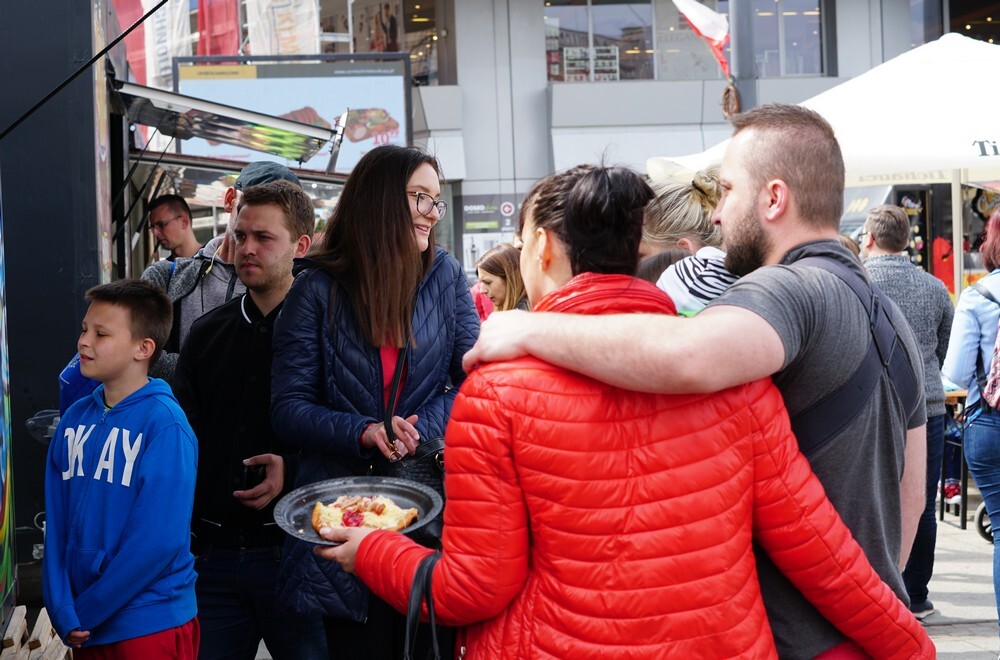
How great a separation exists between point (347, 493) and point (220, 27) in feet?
53.1

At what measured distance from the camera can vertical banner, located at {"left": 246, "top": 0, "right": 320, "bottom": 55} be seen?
16172mm

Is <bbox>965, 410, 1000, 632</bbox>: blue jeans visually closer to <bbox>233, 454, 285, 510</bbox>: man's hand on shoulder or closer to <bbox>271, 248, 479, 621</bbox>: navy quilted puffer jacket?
<bbox>271, 248, 479, 621</bbox>: navy quilted puffer jacket

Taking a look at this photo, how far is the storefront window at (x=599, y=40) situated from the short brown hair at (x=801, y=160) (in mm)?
22539

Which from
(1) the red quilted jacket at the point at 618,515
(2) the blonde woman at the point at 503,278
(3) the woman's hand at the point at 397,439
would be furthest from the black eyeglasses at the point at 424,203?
(2) the blonde woman at the point at 503,278

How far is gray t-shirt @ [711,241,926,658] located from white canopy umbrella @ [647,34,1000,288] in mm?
4031

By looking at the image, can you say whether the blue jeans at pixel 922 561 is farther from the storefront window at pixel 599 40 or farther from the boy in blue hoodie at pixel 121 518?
the storefront window at pixel 599 40

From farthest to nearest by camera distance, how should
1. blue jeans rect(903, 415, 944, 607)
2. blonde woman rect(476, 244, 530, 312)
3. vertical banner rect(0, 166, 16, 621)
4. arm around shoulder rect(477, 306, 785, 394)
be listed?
blonde woman rect(476, 244, 530, 312) < blue jeans rect(903, 415, 944, 607) < vertical banner rect(0, 166, 16, 621) < arm around shoulder rect(477, 306, 785, 394)

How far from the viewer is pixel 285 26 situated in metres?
16.5

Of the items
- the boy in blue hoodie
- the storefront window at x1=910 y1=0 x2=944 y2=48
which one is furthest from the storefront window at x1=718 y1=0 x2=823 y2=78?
the boy in blue hoodie

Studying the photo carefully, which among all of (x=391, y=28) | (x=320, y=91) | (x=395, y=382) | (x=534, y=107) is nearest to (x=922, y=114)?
(x=395, y=382)

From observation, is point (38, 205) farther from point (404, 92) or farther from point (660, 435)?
point (404, 92)

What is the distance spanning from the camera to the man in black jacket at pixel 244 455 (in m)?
3.42

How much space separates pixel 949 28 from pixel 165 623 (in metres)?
24.3

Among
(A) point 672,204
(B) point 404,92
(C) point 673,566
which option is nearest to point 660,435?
(C) point 673,566
